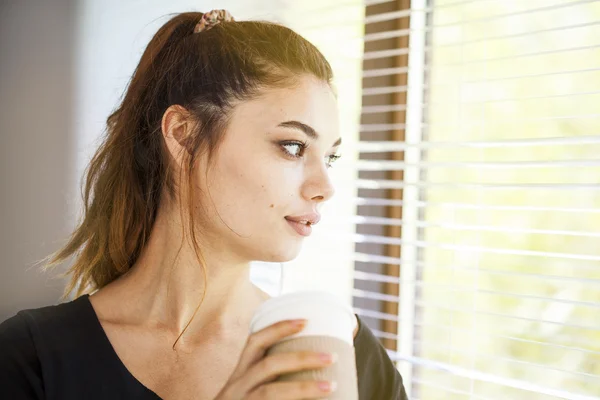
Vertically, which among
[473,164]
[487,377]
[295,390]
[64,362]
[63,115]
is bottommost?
[487,377]

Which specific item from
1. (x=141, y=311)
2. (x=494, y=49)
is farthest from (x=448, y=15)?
(x=141, y=311)

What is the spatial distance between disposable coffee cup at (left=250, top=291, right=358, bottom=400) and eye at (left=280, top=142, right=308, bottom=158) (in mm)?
364

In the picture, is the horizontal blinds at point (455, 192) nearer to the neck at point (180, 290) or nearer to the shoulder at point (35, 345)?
the neck at point (180, 290)

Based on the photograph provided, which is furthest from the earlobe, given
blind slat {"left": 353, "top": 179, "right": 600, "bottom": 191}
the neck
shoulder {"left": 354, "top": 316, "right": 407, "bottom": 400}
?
blind slat {"left": 353, "top": 179, "right": 600, "bottom": 191}

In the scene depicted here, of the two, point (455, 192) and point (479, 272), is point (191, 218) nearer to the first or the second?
point (479, 272)

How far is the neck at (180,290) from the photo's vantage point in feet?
3.34

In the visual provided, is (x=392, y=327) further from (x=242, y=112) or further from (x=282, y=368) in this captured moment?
(x=282, y=368)

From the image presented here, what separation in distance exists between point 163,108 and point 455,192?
2.51 ft

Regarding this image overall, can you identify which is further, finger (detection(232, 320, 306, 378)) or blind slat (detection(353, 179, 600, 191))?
blind slat (detection(353, 179, 600, 191))

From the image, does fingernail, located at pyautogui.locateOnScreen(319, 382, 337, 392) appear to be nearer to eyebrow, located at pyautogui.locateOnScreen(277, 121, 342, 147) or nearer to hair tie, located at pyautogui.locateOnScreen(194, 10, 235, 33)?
eyebrow, located at pyautogui.locateOnScreen(277, 121, 342, 147)

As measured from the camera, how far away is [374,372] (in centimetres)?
103

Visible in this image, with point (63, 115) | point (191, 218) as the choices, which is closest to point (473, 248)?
point (191, 218)

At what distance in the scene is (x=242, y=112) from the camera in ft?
3.10

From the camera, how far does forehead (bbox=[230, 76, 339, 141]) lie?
92cm
